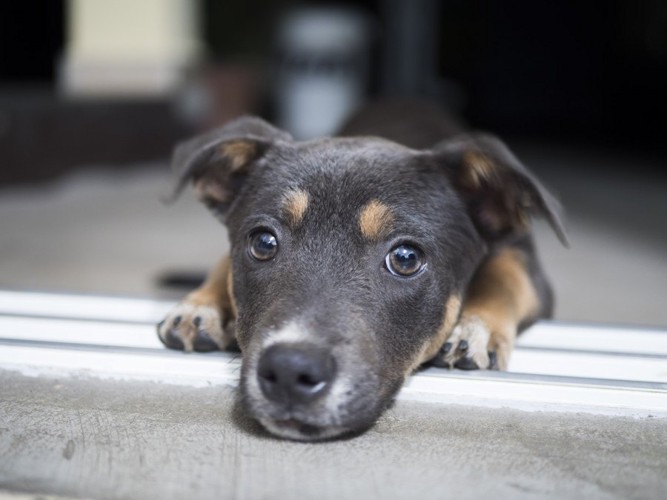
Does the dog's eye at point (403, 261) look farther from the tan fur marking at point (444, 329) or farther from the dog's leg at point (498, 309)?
the dog's leg at point (498, 309)

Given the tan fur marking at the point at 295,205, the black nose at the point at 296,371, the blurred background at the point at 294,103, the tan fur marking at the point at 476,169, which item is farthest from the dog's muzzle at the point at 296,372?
the blurred background at the point at 294,103

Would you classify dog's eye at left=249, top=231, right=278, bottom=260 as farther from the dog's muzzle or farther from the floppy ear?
the floppy ear

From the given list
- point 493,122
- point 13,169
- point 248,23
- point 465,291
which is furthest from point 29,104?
point 493,122

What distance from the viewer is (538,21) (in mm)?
14906

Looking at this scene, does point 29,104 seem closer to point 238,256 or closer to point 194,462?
point 238,256

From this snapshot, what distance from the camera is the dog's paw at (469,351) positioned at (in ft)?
8.53

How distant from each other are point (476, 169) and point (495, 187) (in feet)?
0.39

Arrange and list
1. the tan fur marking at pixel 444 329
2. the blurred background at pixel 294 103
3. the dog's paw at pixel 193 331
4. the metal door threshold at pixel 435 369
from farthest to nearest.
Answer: the blurred background at pixel 294 103 → the dog's paw at pixel 193 331 → the tan fur marking at pixel 444 329 → the metal door threshold at pixel 435 369

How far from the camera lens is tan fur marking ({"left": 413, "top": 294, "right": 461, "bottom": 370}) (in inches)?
102

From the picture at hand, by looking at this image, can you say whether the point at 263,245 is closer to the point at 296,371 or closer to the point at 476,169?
the point at 296,371

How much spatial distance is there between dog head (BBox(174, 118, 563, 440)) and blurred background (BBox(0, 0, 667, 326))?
51.2 inches

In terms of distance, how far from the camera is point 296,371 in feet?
6.66

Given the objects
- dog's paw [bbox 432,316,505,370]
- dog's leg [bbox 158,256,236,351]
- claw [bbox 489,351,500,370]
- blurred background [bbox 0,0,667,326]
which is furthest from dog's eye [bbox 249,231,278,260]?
blurred background [bbox 0,0,667,326]

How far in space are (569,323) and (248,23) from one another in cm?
1316
